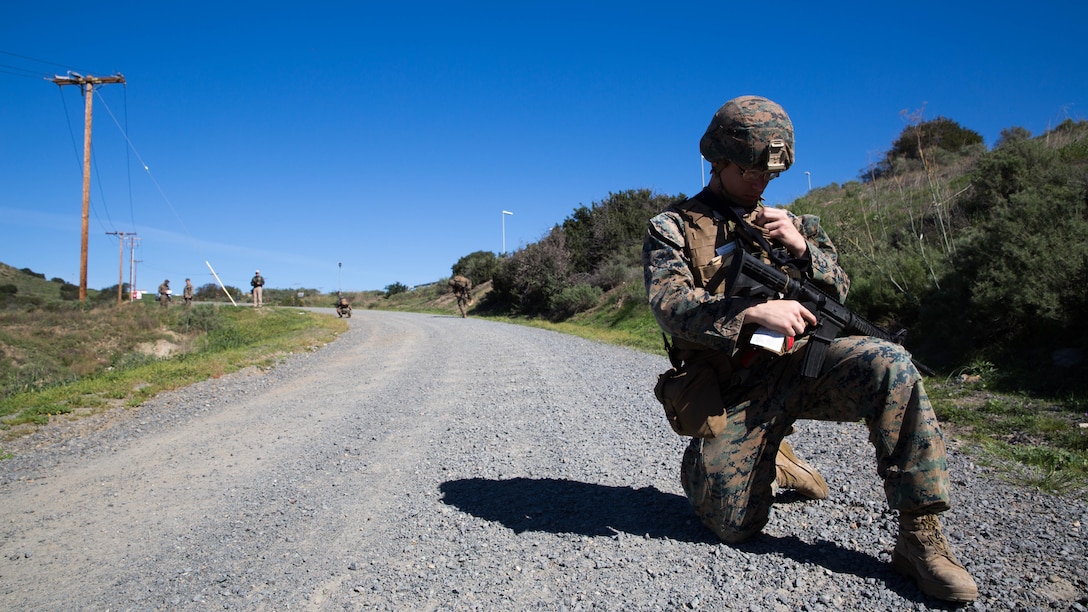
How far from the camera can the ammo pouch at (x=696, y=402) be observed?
103 inches

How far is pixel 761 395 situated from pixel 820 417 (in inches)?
10.6

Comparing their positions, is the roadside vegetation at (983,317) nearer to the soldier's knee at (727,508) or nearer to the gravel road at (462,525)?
the gravel road at (462,525)

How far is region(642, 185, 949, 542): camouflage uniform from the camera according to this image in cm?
237

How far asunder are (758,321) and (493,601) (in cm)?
141

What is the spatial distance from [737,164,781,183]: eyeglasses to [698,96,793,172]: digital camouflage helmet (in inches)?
1.2

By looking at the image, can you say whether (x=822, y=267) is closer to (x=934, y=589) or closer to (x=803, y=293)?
(x=803, y=293)

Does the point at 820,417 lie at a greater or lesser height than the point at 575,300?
lesser

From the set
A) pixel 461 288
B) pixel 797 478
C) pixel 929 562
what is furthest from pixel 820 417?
pixel 461 288

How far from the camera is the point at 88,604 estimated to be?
7.82ft

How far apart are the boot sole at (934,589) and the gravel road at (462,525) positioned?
0.12 feet

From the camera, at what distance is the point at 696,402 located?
103 inches

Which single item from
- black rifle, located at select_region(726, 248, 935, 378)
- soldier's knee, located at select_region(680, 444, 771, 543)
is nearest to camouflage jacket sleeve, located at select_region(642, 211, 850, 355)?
black rifle, located at select_region(726, 248, 935, 378)

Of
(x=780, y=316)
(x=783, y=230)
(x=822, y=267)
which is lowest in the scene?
(x=780, y=316)

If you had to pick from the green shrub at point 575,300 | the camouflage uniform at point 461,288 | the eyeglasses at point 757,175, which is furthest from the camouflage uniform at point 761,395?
the camouflage uniform at point 461,288
